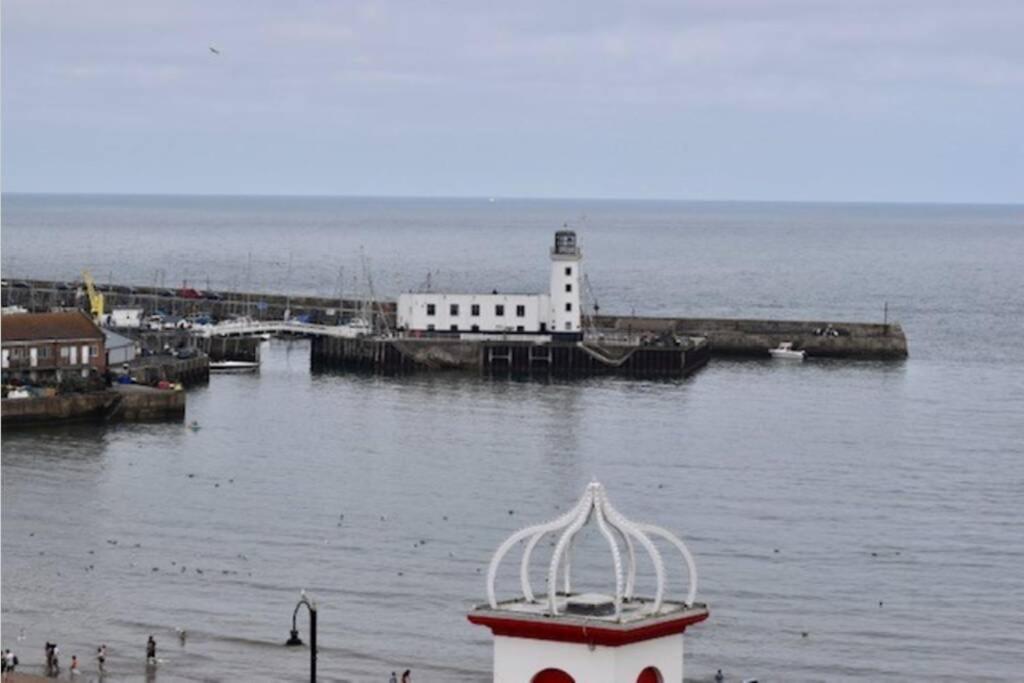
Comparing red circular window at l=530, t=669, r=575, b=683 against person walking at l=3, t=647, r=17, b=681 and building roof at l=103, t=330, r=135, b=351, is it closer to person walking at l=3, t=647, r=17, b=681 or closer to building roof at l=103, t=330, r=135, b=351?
person walking at l=3, t=647, r=17, b=681

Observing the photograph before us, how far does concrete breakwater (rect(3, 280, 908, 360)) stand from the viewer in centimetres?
10181

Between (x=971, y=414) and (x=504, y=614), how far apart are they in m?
71.2

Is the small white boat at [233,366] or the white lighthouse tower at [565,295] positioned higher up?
the white lighthouse tower at [565,295]

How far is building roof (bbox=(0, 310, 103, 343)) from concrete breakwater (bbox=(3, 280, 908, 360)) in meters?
17.2

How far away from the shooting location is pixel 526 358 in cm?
9194

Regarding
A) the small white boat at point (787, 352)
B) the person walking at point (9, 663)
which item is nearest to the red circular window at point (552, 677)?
the person walking at point (9, 663)

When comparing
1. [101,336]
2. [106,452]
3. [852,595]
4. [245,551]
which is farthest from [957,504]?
[101,336]

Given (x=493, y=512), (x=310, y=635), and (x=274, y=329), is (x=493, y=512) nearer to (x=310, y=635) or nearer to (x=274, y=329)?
(x=310, y=635)

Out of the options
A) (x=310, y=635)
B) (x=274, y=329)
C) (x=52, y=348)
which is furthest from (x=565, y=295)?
(x=310, y=635)

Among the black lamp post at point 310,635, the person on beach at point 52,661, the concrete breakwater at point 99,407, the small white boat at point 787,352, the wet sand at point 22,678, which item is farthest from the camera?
the small white boat at point 787,352

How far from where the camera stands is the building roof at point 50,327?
248 feet

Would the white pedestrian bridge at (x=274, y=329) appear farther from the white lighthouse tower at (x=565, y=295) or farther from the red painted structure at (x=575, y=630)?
the red painted structure at (x=575, y=630)

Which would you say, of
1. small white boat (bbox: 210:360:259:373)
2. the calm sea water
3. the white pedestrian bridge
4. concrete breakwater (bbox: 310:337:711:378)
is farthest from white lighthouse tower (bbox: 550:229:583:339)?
small white boat (bbox: 210:360:259:373)

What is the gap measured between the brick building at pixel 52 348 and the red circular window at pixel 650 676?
2558 inches
